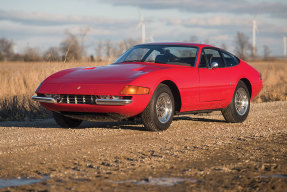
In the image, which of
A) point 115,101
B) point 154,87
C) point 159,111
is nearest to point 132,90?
point 115,101

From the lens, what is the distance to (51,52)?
12922mm

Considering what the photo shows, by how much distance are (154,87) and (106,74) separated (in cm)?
79

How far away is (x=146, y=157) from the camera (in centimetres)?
539

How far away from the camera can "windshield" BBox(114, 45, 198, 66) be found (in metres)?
8.42

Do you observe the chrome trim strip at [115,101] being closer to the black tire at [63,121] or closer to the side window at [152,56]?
the black tire at [63,121]

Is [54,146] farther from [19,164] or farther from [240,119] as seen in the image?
[240,119]

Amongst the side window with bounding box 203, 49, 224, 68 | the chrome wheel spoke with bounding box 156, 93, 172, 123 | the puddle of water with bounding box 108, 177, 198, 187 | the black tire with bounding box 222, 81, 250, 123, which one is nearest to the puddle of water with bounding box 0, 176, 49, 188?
the puddle of water with bounding box 108, 177, 198, 187

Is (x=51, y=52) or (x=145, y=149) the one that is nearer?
(x=145, y=149)

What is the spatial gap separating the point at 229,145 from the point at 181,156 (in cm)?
110

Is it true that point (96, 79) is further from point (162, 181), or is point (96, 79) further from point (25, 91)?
point (25, 91)

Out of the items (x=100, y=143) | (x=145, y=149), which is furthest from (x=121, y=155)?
(x=100, y=143)

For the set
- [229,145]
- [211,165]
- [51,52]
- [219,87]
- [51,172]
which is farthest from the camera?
[51,52]

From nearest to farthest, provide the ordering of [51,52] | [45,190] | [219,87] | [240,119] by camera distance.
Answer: [45,190]
[219,87]
[240,119]
[51,52]

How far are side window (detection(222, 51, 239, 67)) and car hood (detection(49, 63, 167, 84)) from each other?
78.4 inches
